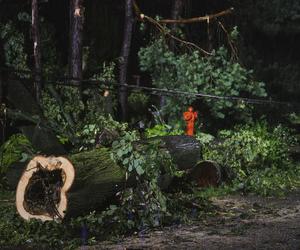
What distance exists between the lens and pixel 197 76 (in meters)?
12.4

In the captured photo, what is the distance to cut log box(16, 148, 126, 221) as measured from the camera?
259 inches

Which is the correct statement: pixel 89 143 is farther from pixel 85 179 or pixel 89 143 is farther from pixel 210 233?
pixel 210 233

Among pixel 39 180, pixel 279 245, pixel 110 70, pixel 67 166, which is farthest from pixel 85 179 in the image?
pixel 110 70

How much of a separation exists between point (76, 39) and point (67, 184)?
6362mm

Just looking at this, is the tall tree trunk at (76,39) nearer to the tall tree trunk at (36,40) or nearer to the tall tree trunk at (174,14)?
the tall tree trunk at (36,40)

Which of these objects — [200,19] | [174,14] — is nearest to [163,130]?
[200,19]

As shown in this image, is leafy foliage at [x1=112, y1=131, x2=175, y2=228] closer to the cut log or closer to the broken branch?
the cut log

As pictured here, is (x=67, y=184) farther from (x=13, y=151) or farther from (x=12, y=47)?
(x=12, y=47)

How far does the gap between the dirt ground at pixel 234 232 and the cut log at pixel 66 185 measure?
2.99 feet

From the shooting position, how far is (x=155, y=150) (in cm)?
739

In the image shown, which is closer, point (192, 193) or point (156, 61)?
point (192, 193)

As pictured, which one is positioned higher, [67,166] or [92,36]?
[92,36]

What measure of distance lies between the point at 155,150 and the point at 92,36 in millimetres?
7185

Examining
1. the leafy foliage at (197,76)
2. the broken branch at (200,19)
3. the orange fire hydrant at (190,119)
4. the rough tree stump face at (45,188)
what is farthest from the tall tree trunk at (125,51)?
the rough tree stump face at (45,188)
